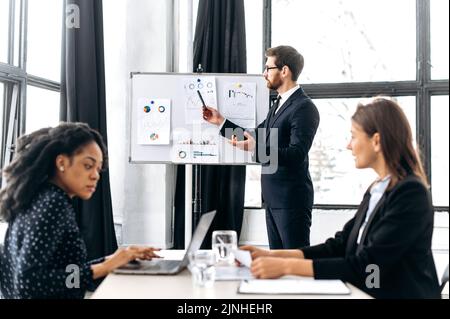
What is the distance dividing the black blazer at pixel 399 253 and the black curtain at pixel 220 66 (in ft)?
7.37

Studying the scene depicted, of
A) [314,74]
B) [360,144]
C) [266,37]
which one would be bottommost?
[360,144]

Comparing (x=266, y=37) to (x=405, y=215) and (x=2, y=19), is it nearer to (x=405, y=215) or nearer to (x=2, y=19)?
(x=2, y=19)

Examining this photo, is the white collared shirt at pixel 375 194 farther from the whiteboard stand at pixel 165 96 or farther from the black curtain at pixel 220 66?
the black curtain at pixel 220 66

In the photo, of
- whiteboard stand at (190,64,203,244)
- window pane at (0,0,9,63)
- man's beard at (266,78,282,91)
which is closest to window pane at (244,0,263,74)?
whiteboard stand at (190,64,203,244)

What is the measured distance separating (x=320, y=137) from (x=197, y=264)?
8.31 feet

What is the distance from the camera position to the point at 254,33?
156 inches

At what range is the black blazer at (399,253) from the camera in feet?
4.74

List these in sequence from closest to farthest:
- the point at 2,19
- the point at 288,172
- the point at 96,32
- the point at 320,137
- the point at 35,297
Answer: the point at 35,297 → the point at 288,172 → the point at 2,19 → the point at 96,32 → the point at 320,137

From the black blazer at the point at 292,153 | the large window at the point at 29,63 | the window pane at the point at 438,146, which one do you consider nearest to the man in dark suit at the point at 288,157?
the black blazer at the point at 292,153

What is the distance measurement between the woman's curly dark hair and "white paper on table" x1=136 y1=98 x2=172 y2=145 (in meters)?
1.81

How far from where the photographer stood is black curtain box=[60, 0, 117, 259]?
334cm

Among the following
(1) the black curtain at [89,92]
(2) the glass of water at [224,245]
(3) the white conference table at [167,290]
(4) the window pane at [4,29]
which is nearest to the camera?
(3) the white conference table at [167,290]

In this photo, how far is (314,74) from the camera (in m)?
3.87

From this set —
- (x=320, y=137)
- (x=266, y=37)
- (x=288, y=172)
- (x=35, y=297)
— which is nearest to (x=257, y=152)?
(x=288, y=172)
